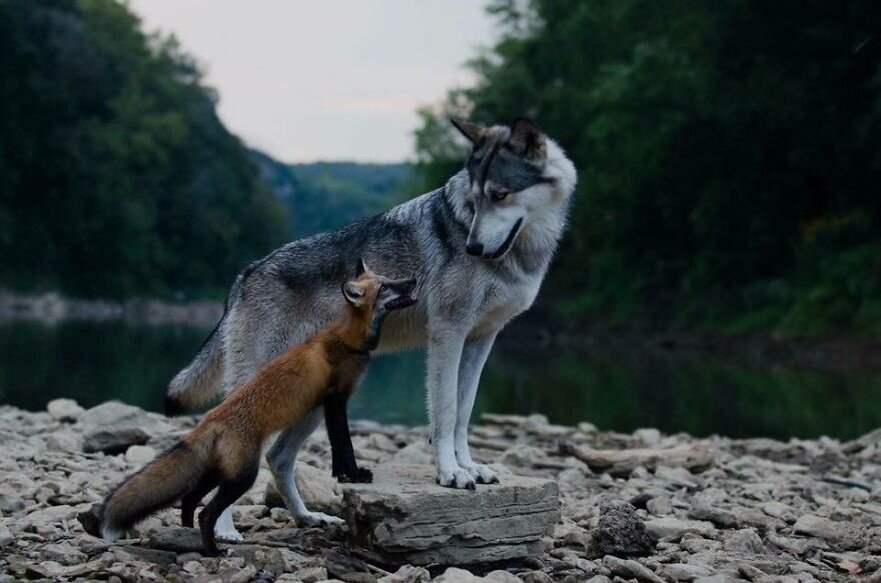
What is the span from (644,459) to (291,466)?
517 cm

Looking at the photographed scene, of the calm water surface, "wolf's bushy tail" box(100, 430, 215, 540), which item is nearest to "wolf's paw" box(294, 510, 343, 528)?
"wolf's bushy tail" box(100, 430, 215, 540)

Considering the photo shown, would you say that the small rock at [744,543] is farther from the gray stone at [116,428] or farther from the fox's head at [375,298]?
the gray stone at [116,428]

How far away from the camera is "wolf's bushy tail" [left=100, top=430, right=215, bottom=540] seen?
21.0 ft

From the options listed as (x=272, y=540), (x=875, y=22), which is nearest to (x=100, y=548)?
(x=272, y=540)

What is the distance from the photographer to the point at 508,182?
25.0 ft

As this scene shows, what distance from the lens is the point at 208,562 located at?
6410 millimetres

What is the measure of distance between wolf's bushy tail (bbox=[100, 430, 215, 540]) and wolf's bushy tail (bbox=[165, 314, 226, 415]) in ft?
5.00

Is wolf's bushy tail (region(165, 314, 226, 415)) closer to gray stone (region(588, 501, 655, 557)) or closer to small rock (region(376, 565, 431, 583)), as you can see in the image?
small rock (region(376, 565, 431, 583))

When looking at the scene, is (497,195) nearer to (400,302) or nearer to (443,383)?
(400,302)

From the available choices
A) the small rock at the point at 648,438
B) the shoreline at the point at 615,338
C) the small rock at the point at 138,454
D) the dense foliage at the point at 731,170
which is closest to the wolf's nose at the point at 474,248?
the small rock at the point at 138,454

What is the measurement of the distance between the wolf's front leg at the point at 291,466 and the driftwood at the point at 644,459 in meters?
4.80

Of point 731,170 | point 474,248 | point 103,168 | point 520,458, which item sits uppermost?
point 103,168

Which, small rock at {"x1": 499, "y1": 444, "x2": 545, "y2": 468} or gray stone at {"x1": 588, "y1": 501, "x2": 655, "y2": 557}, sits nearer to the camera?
gray stone at {"x1": 588, "y1": 501, "x2": 655, "y2": 557}

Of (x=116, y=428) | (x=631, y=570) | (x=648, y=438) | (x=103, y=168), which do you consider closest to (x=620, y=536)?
(x=631, y=570)
